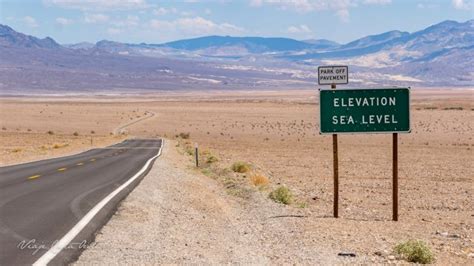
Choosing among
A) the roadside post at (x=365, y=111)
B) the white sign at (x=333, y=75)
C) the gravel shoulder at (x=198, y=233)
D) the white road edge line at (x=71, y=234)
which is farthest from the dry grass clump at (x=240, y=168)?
the white sign at (x=333, y=75)

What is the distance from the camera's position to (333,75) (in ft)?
47.2

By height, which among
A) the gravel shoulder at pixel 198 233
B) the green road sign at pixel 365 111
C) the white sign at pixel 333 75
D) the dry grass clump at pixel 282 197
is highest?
the white sign at pixel 333 75

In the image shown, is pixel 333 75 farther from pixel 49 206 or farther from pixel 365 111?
pixel 49 206

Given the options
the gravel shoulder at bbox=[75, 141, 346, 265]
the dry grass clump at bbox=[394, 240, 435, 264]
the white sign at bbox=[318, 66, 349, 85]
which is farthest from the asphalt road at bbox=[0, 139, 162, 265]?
the white sign at bbox=[318, 66, 349, 85]

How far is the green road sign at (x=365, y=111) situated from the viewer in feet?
47.5

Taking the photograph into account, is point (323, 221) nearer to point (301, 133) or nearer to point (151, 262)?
point (151, 262)

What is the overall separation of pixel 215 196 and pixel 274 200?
5.13 feet

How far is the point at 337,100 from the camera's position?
1449 cm

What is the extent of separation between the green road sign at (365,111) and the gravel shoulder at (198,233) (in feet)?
6.94

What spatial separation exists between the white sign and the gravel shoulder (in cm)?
273

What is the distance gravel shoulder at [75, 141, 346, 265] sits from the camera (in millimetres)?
9953

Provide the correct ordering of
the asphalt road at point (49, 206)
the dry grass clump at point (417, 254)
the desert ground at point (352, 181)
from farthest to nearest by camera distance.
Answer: the desert ground at point (352, 181)
the dry grass clump at point (417, 254)
the asphalt road at point (49, 206)

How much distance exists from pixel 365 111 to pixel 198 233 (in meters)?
4.49

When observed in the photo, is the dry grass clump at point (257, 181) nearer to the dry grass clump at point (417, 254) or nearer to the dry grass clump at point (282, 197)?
the dry grass clump at point (282, 197)
